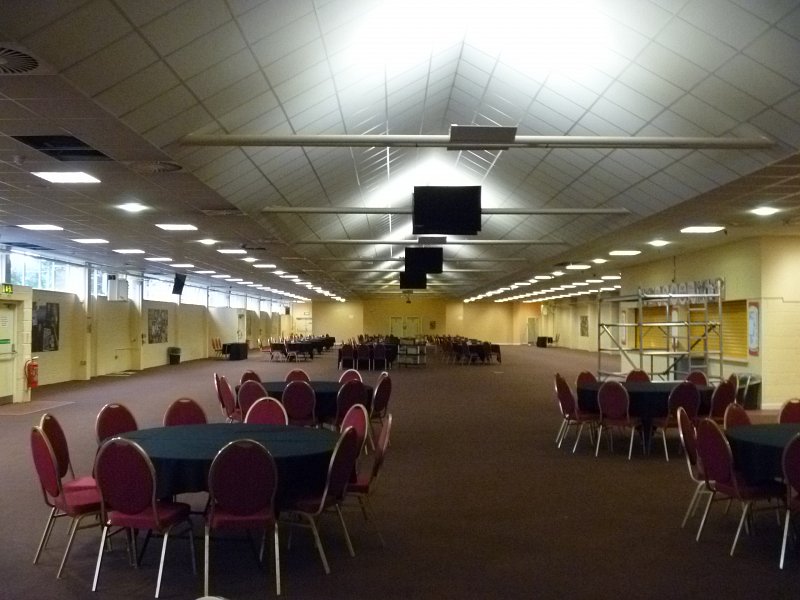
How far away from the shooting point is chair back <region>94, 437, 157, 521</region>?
4180 millimetres

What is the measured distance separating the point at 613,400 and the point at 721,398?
54.2 inches

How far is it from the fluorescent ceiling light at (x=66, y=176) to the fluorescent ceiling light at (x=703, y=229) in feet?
31.8

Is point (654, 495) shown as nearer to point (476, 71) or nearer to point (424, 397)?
point (476, 71)

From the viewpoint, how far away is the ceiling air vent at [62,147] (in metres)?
7.15

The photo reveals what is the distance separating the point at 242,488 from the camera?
4.25m

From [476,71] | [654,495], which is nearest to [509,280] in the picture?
[476,71]

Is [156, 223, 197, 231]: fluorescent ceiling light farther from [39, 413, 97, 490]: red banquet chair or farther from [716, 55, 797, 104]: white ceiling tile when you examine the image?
[716, 55, 797, 104]: white ceiling tile

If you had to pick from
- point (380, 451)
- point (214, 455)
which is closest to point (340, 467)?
point (380, 451)

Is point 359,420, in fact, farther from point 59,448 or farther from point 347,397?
point 347,397

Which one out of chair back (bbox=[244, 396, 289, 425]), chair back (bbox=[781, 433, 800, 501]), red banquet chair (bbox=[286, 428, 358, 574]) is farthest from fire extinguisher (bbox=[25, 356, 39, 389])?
chair back (bbox=[781, 433, 800, 501])

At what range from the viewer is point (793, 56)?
585 centimetres

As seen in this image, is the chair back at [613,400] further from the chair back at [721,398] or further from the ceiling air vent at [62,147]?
the ceiling air vent at [62,147]

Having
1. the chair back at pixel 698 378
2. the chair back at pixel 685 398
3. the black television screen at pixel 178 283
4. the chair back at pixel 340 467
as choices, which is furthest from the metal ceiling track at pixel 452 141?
the black television screen at pixel 178 283

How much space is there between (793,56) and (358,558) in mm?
5286
